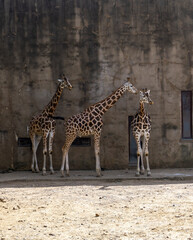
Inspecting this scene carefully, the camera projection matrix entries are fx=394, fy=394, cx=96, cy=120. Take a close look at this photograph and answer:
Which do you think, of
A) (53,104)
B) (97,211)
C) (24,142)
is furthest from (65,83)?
(97,211)

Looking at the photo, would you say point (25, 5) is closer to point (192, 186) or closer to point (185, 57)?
point (185, 57)

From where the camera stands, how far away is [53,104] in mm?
11633

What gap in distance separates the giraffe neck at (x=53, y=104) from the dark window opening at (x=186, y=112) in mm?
4020

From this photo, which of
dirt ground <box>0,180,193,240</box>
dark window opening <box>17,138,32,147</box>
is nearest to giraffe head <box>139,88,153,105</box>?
dirt ground <box>0,180,193,240</box>

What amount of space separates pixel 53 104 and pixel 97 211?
558 centimetres

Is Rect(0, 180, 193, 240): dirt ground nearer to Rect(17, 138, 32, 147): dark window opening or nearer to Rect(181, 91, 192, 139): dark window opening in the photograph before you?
Rect(17, 138, 32, 147): dark window opening

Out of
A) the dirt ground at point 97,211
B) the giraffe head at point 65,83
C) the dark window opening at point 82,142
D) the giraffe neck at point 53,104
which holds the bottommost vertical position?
the dirt ground at point 97,211

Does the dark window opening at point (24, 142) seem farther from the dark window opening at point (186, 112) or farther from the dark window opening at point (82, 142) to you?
the dark window opening at point (186, 112)

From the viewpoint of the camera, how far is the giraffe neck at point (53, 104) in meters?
11.5

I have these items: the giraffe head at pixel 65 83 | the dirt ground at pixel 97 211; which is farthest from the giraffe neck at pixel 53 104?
the dirt ground at pixel 97 211

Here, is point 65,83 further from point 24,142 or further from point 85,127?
point 24,142

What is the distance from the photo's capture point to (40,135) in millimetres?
12086

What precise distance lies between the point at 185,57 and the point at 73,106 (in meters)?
3.89

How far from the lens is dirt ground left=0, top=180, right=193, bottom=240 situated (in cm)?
523
